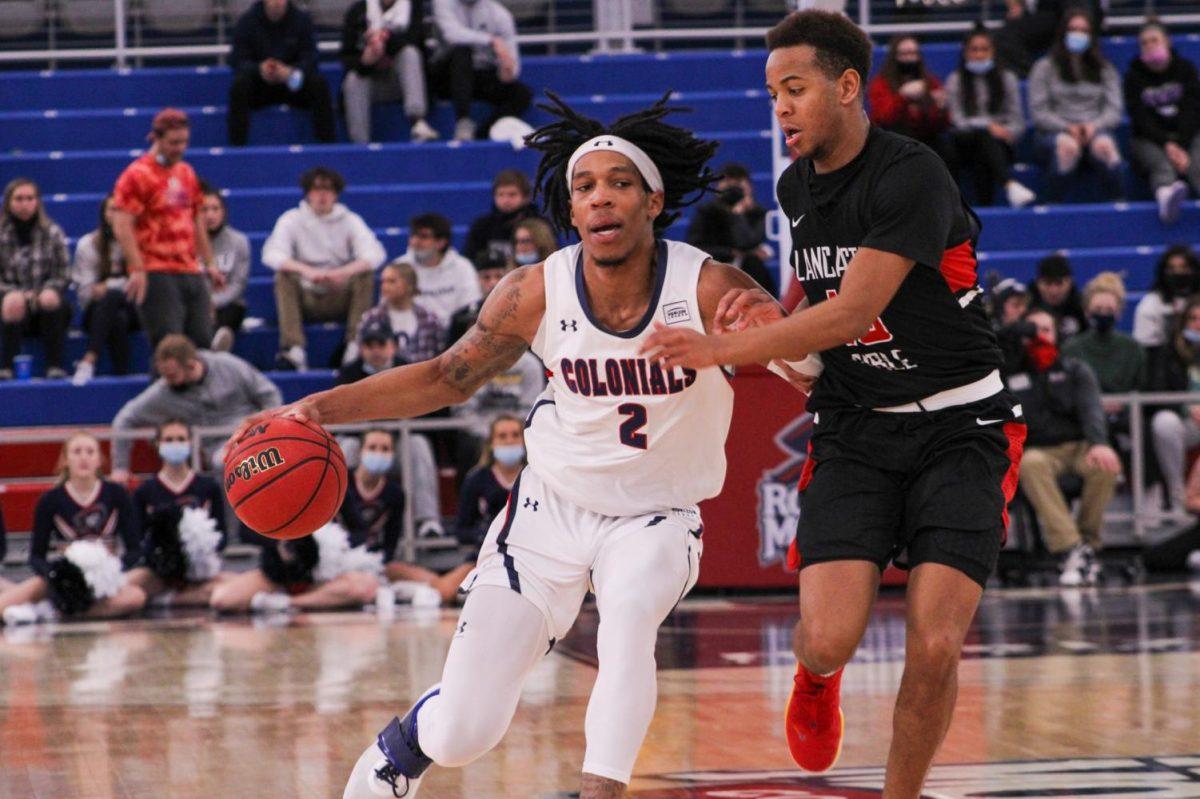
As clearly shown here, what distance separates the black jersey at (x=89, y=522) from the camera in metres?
10.7

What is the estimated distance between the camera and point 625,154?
5.05 metres

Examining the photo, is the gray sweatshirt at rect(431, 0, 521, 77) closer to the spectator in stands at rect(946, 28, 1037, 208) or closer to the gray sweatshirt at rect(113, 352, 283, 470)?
the spectator in stands at rect(946, 28, 1037, 208)

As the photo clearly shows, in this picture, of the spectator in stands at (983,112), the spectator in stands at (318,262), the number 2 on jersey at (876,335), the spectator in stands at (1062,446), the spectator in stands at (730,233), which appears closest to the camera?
the number 2 on jersey at (876,335)

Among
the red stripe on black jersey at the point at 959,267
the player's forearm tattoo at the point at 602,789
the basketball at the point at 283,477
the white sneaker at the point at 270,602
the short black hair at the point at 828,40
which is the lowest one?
the white sneaker at the point at 270,602

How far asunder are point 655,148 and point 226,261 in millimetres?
8490

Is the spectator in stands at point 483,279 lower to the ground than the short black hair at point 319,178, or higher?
lower

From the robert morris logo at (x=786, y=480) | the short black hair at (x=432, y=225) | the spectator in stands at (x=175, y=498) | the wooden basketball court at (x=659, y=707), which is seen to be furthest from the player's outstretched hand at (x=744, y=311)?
the short black hair at (x=432, y=225)

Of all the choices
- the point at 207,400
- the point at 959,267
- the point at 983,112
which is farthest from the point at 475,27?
the point at 959,267

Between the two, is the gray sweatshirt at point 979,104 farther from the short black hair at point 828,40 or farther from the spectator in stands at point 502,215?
the short black hair at point 828,40

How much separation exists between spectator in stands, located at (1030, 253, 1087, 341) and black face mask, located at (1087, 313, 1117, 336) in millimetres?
258

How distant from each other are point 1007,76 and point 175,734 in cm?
977

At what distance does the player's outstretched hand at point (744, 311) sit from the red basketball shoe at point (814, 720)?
1100 millimetres

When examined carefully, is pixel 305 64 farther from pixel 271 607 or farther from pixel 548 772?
pixel 548 772

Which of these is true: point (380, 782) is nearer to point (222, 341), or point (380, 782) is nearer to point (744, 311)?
point (744, 311)
